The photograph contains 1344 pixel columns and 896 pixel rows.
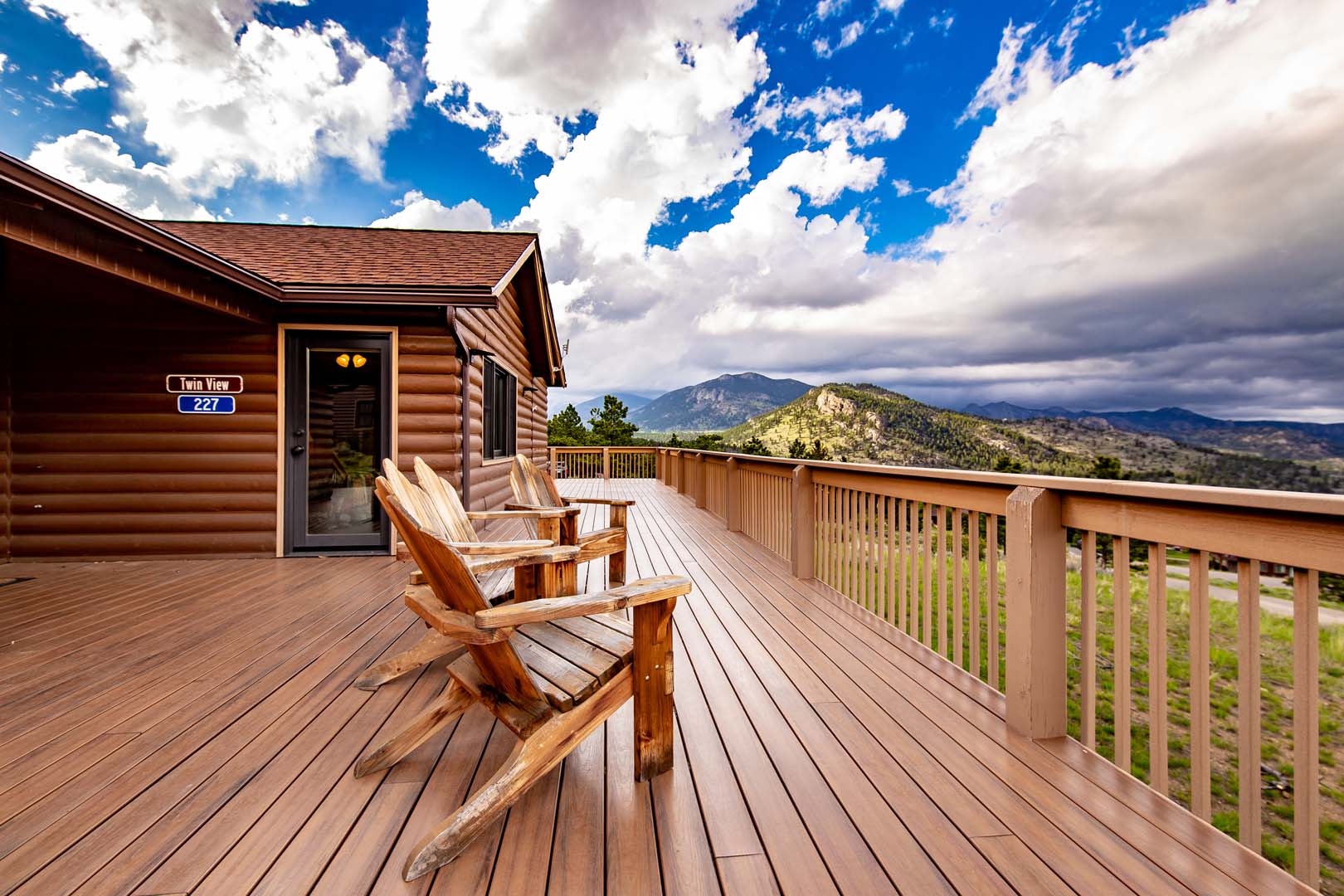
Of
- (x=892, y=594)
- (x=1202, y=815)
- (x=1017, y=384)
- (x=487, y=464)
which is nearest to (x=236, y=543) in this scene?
(x=487, y=464)

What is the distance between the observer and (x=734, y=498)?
5.98 m

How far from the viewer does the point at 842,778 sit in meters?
1.58

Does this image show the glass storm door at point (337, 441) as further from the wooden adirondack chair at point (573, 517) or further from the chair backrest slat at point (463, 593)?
the chair backrest slat at point (463, 593)

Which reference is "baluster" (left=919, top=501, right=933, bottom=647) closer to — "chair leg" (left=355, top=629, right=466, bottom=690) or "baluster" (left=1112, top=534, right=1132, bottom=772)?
"baluster" (left=1112, top=534, right=1132, bottom=772)

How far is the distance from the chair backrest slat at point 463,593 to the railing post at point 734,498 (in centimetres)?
459

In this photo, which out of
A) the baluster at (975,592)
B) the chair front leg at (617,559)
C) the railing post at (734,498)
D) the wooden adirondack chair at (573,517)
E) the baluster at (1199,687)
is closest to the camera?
the baluster at (1199,687)

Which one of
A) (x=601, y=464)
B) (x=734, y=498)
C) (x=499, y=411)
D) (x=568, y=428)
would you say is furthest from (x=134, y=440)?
(x=568, y=428)

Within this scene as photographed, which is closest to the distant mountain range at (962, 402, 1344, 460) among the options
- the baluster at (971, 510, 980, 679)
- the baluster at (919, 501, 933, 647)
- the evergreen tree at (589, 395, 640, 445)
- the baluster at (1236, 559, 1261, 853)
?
the baluster at (919, 501, 933, 647)

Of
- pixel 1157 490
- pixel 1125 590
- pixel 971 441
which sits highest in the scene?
pixel 971 441

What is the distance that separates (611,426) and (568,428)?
8.18 feet

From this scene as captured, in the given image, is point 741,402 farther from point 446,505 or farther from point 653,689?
point 653,689

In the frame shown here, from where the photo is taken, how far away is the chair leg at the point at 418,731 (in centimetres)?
158

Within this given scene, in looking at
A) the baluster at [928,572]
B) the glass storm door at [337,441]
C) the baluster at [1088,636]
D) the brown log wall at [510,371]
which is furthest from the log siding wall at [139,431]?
the baluster at [1088,636]

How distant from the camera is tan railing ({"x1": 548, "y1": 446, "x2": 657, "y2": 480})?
1465 centimetres
